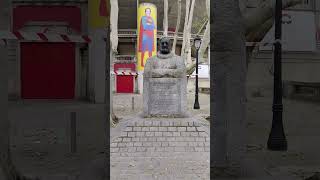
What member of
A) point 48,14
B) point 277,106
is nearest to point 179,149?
point 277,106

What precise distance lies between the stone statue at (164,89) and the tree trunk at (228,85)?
5335 millimetres

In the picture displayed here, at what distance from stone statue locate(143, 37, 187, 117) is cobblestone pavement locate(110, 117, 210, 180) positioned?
703 millimetres

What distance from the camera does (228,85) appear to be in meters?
6.07

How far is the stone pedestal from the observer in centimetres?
1162

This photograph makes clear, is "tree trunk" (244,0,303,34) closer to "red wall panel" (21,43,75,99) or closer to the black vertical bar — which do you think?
the black vertical bar

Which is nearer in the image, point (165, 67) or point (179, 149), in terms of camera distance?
point (179, 149)

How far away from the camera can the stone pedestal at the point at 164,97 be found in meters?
11.6

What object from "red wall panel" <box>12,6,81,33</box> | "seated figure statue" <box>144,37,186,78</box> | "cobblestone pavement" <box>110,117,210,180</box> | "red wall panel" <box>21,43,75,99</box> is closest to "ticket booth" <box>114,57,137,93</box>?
"red wall panel" <box>21,43,75,99</box>

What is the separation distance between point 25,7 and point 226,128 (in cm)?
1743

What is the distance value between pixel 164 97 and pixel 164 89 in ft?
0.69

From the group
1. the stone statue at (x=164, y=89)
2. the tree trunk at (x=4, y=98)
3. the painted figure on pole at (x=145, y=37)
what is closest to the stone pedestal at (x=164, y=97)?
the stone statue at (x=164, y=89)

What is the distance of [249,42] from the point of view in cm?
1059

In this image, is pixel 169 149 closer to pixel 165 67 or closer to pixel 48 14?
pixel 165 67

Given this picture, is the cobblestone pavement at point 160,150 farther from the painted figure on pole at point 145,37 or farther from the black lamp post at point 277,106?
the painted figure on pole at point 145,37
